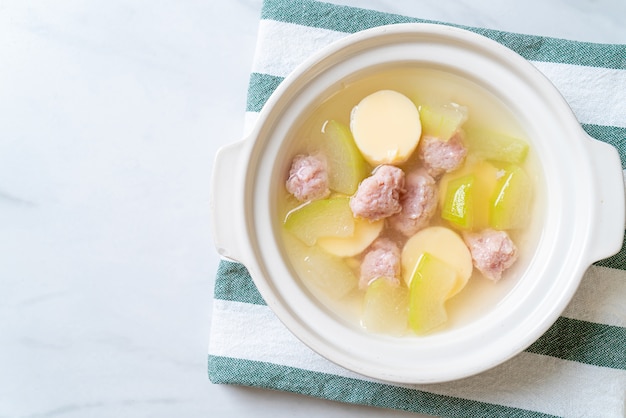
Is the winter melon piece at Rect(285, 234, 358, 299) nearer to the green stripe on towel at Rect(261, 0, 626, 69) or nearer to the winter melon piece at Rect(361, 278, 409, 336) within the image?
the winter melon piece at Rect(361, 278, 409, 336)

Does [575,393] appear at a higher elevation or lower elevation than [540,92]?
lower

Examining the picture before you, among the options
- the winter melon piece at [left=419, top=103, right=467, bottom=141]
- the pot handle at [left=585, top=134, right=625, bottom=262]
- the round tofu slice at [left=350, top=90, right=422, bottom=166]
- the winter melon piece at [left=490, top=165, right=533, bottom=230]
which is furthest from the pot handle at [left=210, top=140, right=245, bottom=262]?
the pot handle at [left=585, top=134, right=625, bottom=262]

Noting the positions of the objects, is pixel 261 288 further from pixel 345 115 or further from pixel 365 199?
pixel 345 115

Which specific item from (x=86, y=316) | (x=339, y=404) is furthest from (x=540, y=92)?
(x=86, y=316)

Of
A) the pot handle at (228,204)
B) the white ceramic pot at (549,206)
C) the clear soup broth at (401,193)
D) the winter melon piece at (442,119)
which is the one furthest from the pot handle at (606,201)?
the pot handle at (228,204)

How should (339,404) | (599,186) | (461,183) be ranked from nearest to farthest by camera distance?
(599,186)
(461,183)
(339,404)

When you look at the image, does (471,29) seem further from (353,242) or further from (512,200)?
(353,242)

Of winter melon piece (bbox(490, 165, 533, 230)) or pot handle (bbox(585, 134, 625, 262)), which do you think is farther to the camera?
winter melon piece (bbox(490, 165, 533, 230))
